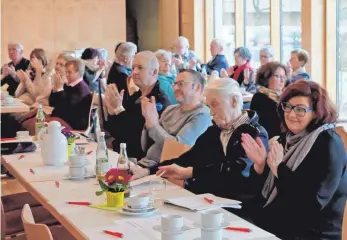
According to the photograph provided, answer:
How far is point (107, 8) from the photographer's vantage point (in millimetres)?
15172

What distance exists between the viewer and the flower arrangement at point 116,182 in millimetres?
3031

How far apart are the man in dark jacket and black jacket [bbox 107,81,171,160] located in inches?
180

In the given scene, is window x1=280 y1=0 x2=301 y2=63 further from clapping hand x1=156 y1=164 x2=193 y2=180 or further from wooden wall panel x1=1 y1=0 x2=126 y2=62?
clapping hand x1=156 y1=164 x2=193 y2=180

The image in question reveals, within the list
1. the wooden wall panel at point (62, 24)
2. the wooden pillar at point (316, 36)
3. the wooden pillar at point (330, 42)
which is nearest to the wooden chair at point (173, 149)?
the wooden pillar at point (316, 36)

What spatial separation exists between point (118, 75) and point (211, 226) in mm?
5391

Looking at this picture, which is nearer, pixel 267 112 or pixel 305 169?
pixel 305 169

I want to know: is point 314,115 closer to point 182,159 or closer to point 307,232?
point 307,232

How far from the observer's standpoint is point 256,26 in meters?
12.2

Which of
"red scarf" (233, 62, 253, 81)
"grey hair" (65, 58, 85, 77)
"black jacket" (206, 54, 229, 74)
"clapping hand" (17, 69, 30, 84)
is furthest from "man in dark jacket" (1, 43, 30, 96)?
"red scarf" (233, 62, 253, 81)

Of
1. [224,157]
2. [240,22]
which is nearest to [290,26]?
[240,22]

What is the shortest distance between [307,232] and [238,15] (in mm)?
9783

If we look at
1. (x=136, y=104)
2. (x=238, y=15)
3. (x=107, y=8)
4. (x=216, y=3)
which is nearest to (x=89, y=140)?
(x=136, y=104)

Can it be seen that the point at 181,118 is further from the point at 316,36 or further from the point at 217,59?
the point at 217,59

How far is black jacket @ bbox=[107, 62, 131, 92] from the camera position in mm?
7531
